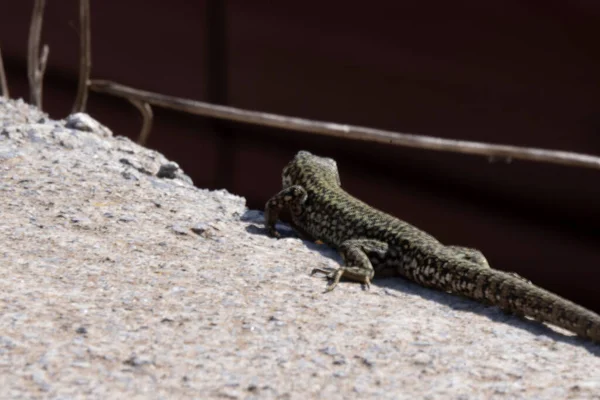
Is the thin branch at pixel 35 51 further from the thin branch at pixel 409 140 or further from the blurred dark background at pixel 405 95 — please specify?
the thin branch at pixel 409 140

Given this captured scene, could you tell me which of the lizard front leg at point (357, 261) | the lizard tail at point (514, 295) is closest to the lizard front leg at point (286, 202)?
the lizard front leg at point (357, 261)

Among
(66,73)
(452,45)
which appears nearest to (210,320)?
(452,45)

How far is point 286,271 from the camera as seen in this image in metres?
4.96

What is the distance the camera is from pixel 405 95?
900cm

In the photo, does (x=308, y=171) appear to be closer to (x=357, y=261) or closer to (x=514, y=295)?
(x=357, y=261)

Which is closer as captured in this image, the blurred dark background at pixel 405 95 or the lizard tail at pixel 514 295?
the lizard tail at pixel 514 295

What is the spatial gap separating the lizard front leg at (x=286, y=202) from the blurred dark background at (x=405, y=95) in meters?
2.67

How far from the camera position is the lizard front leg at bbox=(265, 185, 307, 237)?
6.06 m

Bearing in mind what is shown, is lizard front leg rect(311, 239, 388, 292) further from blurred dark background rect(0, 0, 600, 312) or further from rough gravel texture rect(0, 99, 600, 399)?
blurred dark background rect(0, 0, 600, 312)

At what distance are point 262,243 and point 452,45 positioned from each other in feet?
12.7

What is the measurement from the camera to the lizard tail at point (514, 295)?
4.25m

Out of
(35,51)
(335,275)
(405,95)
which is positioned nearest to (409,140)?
(335,275)

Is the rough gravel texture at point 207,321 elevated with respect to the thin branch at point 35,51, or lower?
lower

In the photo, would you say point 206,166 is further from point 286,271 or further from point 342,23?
point 286,271
